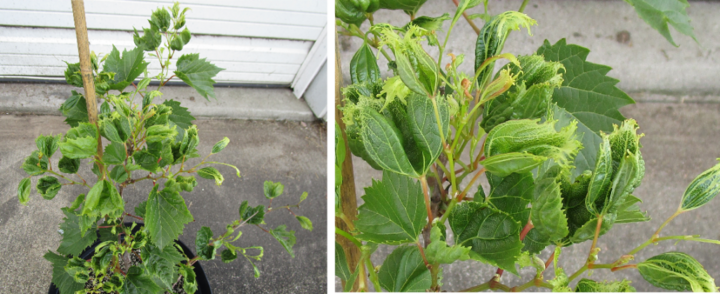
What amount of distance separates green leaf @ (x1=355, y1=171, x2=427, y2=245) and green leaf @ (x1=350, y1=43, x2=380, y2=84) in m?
0.07

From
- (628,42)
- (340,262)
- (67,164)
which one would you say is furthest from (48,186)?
(628,42)

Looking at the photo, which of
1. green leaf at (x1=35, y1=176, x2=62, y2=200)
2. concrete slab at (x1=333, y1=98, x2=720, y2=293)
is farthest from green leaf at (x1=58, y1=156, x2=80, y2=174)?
concrete slab at (x1=333, y1=98, x2=720, y2=293)

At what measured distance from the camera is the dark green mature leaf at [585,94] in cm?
33

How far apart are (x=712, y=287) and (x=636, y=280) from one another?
923 millimetres

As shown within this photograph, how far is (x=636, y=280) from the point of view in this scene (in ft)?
3.18

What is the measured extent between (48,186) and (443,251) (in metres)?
0.37

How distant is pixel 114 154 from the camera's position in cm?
38

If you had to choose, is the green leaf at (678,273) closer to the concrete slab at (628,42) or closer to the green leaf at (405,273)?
the green leaf at (405,273)

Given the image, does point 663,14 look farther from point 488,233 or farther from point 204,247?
point 204,247

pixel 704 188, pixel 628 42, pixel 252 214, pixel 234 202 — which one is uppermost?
pixel 628 42

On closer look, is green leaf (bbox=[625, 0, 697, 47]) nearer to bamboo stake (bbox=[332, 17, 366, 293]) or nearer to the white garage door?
bamboo stake (bbox=[332, 17, 366, 293])

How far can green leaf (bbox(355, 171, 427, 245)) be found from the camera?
24 centimetres

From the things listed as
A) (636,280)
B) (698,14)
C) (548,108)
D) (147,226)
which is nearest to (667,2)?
(548,108)

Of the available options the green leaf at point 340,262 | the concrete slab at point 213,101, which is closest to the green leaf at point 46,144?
the green leaf at point 340,262
